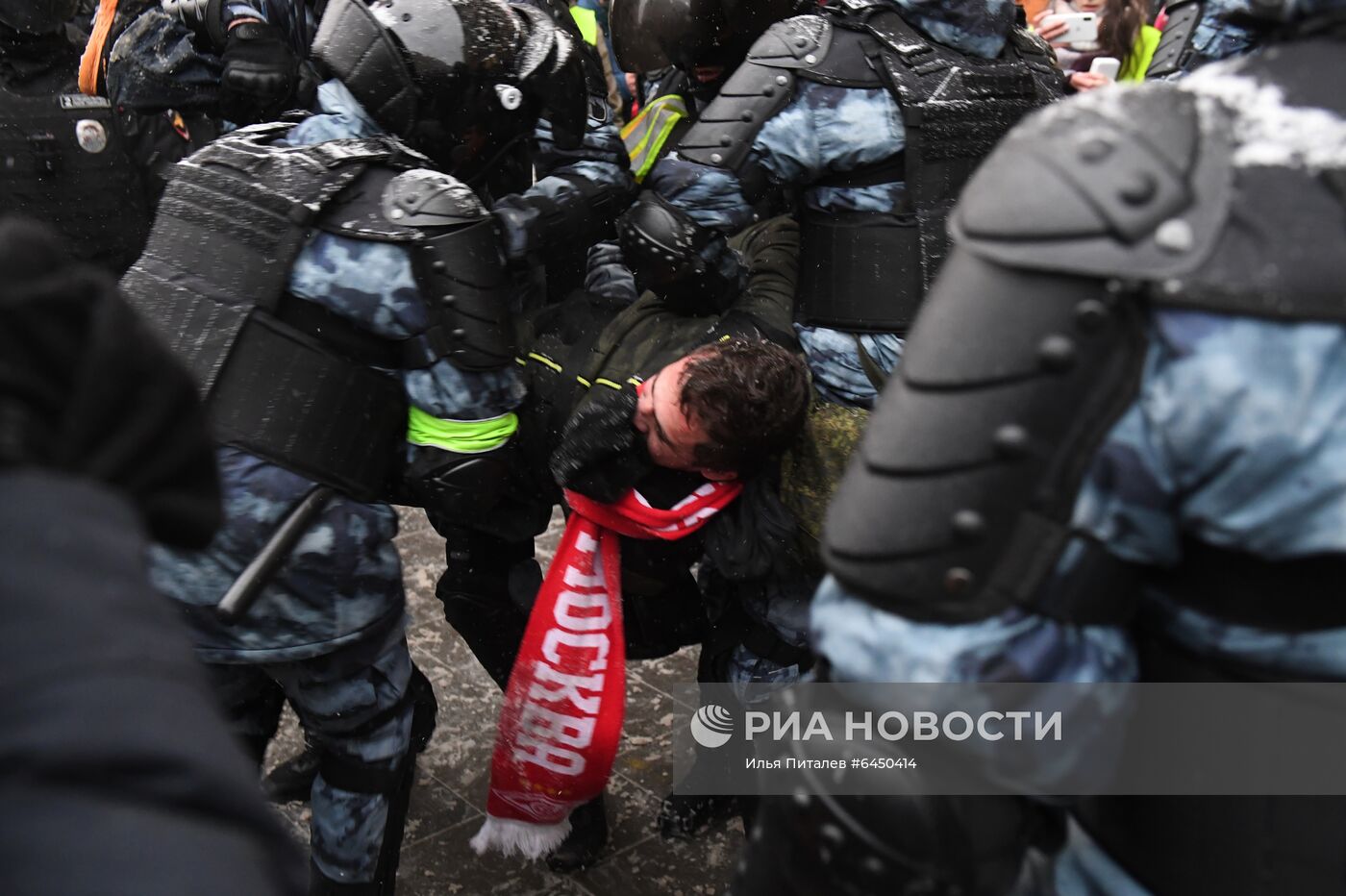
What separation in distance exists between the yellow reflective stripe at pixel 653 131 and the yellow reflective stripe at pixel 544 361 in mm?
1046

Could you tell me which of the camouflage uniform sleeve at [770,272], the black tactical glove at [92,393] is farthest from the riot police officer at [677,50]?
the black tactical glove at [92,393]

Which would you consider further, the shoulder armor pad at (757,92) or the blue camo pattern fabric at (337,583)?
the shoulder armor pad at (757,92)

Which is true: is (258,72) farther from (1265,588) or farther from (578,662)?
(1265,588)

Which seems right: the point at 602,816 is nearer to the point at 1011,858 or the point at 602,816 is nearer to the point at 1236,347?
the point at 1011,858

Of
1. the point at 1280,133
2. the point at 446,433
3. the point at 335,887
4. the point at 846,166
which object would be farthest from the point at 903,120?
the point at 335,887

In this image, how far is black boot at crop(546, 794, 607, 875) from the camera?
2.89 metres

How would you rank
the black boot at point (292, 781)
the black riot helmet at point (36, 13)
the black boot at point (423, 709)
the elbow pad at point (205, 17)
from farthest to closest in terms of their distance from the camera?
1. the black riot helmet at point (36, 13)
2. the elbow pad at point (205, 17)
3. the black boot at point (292, 781)
4. the black boot at point (423, 709)

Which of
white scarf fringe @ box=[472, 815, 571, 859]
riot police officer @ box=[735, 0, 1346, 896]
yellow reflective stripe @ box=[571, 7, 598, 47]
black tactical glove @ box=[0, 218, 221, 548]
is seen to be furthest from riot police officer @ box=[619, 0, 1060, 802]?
yellow reflective stripe @ box=[571, 7, 598, 47]

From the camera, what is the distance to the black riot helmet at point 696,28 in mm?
3438

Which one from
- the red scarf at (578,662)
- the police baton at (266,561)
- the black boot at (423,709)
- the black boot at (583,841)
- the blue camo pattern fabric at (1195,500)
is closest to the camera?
the blue camo pattern fabric at (1195,500)

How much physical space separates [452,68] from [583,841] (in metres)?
1.91

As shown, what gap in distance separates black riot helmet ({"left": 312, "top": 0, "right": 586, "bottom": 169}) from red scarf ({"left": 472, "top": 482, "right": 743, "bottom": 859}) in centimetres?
96

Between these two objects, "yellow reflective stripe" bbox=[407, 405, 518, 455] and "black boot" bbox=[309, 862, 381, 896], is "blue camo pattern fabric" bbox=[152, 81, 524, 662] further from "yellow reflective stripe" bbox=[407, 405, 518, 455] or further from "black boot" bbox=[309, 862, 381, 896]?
"black boot" bbox=[309, 862, 381, 896]

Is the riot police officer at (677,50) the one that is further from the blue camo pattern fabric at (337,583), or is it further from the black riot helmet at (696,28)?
the blue camo pattern fabric at (337,583)
